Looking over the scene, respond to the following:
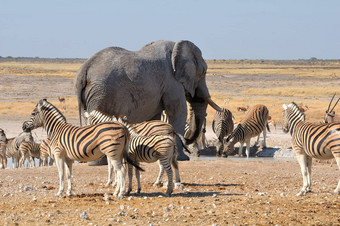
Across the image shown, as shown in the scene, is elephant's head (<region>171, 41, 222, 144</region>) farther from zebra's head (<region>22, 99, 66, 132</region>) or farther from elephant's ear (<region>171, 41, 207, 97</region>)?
zebra's head (<region>22, 99, 66, 132</region>)

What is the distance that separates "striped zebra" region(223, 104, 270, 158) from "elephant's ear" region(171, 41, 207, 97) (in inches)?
109

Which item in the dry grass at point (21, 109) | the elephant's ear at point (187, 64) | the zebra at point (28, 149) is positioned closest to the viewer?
the elephant's ear at point (187, 64)

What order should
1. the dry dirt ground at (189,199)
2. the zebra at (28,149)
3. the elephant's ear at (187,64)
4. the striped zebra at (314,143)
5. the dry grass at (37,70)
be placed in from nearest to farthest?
the dry dirt ground at (189,199), the striped zebra at (314,143), the elephant's ear at (187,64), the zebra at (28,149), the dry grass at (37,70)

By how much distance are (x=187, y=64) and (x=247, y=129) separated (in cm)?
402

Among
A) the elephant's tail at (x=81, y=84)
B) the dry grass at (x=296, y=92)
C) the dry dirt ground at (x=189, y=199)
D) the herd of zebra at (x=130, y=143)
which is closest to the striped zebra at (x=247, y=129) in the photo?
the dry dirt ground at (x=189, y=199)

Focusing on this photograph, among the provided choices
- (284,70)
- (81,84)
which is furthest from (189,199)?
(284,70)

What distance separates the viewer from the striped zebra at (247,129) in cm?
1797

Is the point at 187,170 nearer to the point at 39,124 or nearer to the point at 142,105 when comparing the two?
the point at 142,105

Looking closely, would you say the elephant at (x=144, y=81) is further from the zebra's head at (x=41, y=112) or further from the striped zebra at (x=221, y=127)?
the zebra's head at (x=41, y=112)

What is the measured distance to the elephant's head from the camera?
14.9 metres

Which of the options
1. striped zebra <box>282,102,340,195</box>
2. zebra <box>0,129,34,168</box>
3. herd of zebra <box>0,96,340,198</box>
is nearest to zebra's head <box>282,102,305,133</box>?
A: herd of zebra <box>0,96,340,198</box>

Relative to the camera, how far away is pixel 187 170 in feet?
43.3

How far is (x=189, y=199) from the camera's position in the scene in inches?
366

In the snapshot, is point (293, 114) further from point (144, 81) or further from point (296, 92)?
point (296, 92)
